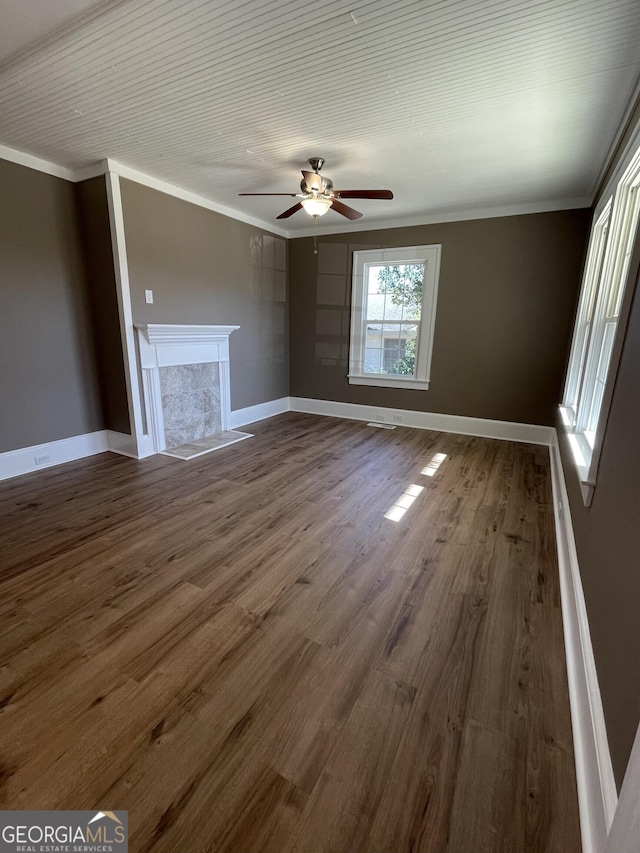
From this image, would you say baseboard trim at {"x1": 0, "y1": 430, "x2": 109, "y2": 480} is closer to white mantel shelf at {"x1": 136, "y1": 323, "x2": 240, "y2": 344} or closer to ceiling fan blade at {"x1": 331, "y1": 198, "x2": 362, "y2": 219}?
white mantel shelf at {"x1": 136, "y1": 323, "x2": 240, "y2": 344}

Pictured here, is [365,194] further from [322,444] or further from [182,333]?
[322,444]

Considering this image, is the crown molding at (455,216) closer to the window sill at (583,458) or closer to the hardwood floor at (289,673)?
the window sill at (583,458)

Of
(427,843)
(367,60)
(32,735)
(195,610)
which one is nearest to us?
(427,843)

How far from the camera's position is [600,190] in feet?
11.0

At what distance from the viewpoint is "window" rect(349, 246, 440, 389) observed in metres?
4.74

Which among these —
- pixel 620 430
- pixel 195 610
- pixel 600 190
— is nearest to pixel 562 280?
pixel 600 190

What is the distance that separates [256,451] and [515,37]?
11.4 feet

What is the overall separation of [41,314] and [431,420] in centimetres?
437

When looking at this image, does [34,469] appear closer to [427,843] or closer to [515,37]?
[427,843]

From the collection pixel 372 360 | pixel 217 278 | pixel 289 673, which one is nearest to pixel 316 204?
pixel 217 278

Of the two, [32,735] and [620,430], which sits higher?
[620,430]

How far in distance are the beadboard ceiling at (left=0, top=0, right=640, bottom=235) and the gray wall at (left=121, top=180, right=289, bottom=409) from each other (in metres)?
0.49

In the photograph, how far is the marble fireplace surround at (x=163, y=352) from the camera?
3.63 metres

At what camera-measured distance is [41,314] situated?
326 cm
